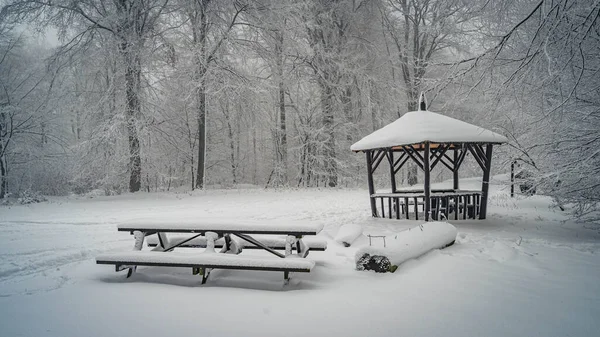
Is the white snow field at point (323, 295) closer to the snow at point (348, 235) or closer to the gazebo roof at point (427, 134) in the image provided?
the snow at point (348, 235)

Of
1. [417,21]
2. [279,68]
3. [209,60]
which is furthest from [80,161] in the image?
[417,21]

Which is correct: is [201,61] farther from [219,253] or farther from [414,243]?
[414,243]

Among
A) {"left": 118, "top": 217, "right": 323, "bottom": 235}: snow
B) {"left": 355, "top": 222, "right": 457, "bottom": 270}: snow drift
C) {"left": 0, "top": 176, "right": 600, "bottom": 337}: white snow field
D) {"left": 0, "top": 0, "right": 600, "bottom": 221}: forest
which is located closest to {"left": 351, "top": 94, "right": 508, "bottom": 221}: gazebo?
{"left": 0, "top": 0, "right": 600, "bottom": 221}: forest

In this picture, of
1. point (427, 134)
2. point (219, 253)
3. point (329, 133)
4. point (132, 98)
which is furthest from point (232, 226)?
point (329, 133)

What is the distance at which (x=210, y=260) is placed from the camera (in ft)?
12.3

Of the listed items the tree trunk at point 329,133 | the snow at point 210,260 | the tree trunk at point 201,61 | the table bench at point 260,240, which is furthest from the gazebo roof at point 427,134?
the tree trunk at point 329,133

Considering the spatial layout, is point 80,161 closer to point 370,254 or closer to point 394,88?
point 370,254

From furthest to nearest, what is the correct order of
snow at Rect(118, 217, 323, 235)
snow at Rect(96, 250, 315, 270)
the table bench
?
the table bench
snow at Rect(118, 217, 323, 235)
snow at Rect(96, 250, 315, 270)

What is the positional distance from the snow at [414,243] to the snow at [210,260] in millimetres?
1128

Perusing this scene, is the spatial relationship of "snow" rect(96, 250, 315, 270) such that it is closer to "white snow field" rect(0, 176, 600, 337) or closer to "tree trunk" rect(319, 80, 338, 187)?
"white snow field" rect(0, 176, 600, 337)

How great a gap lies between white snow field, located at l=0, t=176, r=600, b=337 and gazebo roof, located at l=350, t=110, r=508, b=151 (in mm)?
2391

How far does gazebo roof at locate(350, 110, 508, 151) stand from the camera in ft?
24.9

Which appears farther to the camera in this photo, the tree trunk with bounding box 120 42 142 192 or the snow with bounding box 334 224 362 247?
the tree trunk with bounding box 120 42 142 192

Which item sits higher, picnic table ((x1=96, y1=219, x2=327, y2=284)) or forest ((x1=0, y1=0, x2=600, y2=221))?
forest ((x1=0, y1=0, x2=600, y2=221))
